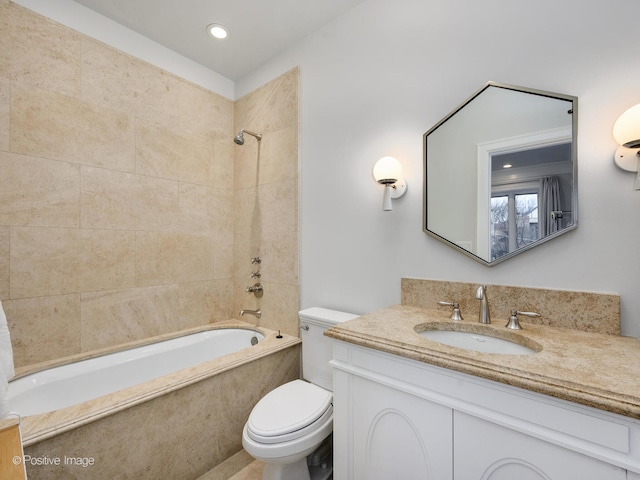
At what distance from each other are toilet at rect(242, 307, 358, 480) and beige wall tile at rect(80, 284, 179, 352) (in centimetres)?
113

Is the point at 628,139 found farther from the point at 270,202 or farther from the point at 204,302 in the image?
the point at 204,302

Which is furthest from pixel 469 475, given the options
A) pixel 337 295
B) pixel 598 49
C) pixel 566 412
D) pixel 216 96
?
pixel 216 96

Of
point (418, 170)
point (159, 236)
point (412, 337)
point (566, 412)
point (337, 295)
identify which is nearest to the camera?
point (566, 412)

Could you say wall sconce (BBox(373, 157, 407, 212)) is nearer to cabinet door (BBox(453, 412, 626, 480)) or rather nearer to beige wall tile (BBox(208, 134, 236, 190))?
cabinet door (BBox(453, 412, 626, 480))

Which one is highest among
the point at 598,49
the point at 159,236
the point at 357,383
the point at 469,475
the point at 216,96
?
the point at 216,96

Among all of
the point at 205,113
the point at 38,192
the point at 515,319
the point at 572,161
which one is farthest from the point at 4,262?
the point at 572,161

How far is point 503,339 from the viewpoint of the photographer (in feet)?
3.77

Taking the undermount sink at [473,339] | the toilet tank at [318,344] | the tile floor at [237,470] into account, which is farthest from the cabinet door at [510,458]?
the tile floor at [237,470]

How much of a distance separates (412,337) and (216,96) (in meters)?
2.54

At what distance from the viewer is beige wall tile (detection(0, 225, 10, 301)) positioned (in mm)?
1556

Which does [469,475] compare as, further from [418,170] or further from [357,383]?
[418,170]

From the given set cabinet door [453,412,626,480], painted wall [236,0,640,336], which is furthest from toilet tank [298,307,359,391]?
cabinet door [453,412,626,480]

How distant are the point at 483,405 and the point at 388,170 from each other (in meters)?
1.11

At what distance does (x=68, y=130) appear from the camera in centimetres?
177
